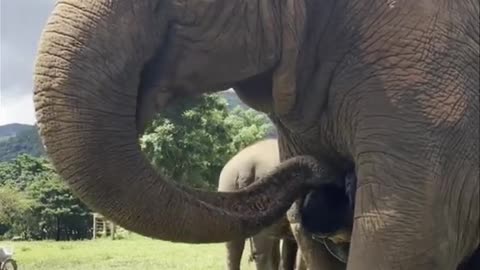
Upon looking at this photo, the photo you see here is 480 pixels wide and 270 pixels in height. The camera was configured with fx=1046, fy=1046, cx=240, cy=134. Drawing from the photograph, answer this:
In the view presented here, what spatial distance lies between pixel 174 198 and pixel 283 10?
0.67m

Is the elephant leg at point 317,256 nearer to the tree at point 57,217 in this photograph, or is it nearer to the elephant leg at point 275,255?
the elephant leg at point 275,255

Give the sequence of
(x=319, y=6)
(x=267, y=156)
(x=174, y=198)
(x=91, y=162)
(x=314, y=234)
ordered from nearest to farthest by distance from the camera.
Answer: (x=91, y=162)
(x=174, y=198)
(x=319, y=6)
(x=314, y=234)
(x=267, y=156)

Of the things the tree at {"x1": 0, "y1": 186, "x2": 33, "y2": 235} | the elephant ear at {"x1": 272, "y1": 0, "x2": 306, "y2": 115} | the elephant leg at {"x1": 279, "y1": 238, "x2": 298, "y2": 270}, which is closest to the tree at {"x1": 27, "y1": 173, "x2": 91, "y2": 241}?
the tree at {"x1": 0, "y1": 186, "x2": 33, "y2": 235}

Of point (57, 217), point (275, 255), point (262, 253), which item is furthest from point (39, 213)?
point (262, 253)

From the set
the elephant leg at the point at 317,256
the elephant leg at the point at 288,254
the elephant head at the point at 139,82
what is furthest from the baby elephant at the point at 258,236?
the elephant head at the point at 139,82

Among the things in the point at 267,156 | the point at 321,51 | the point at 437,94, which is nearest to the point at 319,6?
the point at 321,51

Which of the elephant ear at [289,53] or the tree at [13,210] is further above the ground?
the tree at [13,210]

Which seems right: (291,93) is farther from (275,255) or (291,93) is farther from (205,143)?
(205,143)

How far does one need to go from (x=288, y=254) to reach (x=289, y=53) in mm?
6752

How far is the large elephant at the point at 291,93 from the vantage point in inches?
117

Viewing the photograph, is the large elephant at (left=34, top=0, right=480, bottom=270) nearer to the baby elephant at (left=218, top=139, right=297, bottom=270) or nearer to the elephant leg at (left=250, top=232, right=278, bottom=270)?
the baby elephant at (left=218, top=139, right=297, bottom=270)

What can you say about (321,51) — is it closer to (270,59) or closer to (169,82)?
(270,59)

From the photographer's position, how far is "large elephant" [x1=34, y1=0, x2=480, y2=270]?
2975 mm

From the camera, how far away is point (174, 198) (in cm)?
315
